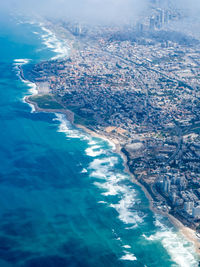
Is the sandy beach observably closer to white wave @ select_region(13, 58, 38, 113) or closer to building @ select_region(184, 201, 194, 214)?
white wave @ select_region(13, 58, 38, 113)

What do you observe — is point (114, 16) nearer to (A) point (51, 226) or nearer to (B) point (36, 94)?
(B) point (36, 94)

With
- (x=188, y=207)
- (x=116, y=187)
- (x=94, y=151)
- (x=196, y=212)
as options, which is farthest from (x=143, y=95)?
(x=196, y=212)

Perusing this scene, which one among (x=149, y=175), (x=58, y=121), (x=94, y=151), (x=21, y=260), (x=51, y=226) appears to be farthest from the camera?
(x=58, y=121)

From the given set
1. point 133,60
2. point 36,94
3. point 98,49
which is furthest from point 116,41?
point 36,94

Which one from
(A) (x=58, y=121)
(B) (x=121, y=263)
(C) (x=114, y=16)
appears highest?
(C) (x=114, y=16)

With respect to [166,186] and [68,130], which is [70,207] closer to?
[166,186]

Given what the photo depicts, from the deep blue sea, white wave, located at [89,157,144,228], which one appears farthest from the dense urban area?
the deep blue sea
